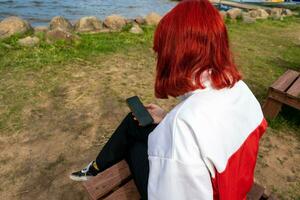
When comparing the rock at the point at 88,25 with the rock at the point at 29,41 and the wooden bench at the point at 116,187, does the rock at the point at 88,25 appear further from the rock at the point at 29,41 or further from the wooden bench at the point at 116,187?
the wooden bench at the point at 116,187

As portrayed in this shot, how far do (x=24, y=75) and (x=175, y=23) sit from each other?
158 inches

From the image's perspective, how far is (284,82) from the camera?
3.87 metres

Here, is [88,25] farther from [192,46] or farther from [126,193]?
[192,46]

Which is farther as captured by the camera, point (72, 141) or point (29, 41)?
point (29, 41)

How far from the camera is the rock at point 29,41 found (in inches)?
237

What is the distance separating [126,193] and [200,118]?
874 millimetres

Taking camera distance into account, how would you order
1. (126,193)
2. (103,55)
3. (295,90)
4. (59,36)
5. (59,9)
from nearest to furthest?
(126,193) → (295,90) → (103,55) → (59,36) → (59,9)

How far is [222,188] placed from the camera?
1322 millimetres

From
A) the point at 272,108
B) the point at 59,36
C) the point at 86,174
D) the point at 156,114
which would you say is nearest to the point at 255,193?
the point at 156,114

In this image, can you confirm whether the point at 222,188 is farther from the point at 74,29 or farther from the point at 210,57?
the point at 74,29

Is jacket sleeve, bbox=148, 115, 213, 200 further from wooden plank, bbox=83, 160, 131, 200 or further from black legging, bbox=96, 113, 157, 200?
wooden plank, bbox=83, 160, 131, 200

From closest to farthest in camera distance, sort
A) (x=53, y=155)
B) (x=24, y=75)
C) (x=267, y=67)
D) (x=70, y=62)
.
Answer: (x=53, y=155) → (x=24, y=75) → (x=70, y=62) → (x=267, y=67)

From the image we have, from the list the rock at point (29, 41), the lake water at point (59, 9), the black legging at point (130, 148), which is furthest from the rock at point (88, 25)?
the black legging at point (130, 148)

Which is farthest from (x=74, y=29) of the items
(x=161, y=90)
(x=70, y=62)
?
(x=161, y=90)
